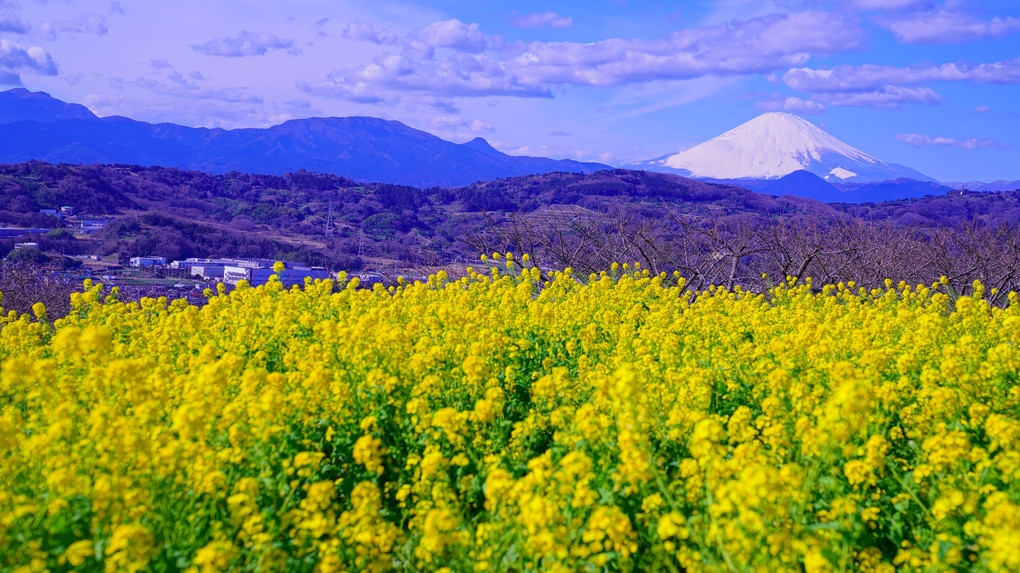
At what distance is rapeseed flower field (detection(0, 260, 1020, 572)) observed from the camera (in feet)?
9.88

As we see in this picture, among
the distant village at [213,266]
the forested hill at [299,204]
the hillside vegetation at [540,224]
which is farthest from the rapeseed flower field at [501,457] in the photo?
the forested hill at [299,204]

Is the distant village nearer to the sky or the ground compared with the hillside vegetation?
nearer to the ground

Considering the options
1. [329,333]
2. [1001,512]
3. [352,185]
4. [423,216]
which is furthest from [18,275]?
[352,185]

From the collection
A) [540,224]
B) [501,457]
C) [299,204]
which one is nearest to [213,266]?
[540,224]

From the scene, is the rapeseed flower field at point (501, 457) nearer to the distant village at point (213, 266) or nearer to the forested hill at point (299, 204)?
the distant village at point (213, 266)

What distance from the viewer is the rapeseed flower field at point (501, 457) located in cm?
301

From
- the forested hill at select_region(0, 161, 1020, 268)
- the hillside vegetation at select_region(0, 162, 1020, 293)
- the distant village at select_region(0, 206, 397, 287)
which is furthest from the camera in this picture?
the forested hill at select_region(0, 161, 1020, 268)

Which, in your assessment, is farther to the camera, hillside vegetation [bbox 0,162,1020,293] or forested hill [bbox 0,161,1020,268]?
forested hill [bbox 0,161,1020,268]

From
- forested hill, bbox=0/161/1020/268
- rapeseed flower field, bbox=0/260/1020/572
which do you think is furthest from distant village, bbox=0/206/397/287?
rapeseed flower field, bbox=0/260/1020/572

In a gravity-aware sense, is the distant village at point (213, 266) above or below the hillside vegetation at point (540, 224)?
below

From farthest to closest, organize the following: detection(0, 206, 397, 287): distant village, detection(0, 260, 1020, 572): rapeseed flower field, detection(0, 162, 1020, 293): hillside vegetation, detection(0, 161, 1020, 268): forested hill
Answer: detection(0, 161, 1020, 268): forested hill, detection(0, 162, 1020, 293): hillside vegetation, detection(0, 206, 397, 287): distant village, detection(0, 260, 1020, 572): rapeseed flower field

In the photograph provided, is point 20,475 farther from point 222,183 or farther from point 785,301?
point 222,183

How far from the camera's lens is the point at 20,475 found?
3635 mm

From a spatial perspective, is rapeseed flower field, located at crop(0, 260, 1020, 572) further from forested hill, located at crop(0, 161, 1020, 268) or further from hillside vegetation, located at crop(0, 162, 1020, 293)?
forested hill, located at crop(0, 161, 1020, 268)
